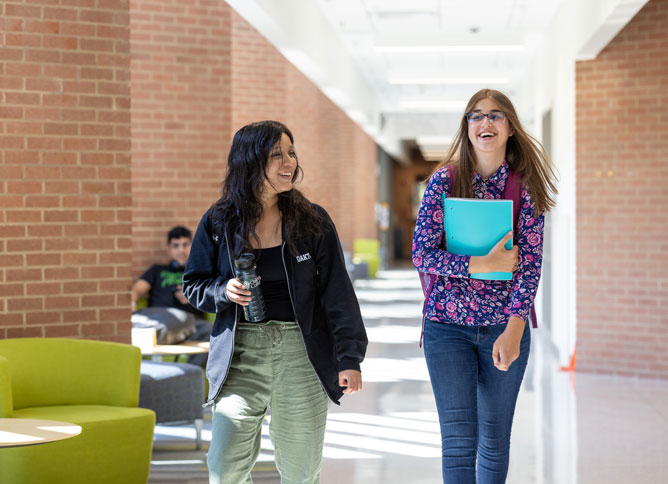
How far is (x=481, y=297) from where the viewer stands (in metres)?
2.78

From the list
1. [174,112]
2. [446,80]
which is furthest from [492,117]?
[446,80]

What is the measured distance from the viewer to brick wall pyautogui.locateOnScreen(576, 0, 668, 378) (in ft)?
24.6

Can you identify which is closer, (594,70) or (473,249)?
(473,249)

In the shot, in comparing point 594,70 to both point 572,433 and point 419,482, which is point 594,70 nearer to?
point 572,433

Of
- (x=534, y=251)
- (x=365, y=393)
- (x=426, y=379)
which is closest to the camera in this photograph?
(x=534, y=251)

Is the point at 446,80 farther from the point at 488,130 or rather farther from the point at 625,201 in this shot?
the point at 488,130

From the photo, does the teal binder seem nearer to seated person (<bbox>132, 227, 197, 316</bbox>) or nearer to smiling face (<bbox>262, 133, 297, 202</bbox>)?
smiling face (<bbox>262, 133, 297, 202</bbox>)

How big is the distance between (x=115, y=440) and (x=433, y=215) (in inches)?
79.6

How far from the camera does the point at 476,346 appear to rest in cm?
281

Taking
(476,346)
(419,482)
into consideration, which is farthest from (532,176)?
(419,482)

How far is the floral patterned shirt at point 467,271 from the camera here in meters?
2.75

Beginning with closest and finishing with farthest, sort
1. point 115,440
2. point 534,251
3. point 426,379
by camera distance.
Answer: point 534,251
point 115,440
point 426,379

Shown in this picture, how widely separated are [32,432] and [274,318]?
1076 millimetres

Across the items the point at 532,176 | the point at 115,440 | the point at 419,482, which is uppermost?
the point at 532,176
